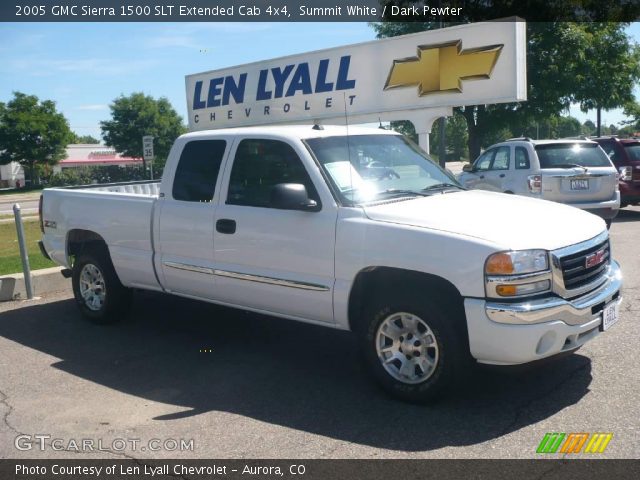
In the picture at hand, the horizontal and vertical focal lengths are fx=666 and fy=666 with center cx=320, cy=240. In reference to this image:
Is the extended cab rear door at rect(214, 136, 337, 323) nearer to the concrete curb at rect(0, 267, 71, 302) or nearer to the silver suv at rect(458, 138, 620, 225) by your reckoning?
the concrete curb at rect(0, 267, 71, 302)

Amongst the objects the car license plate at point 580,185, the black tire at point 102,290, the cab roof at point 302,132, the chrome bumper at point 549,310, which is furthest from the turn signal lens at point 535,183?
the black tire at point 102,290

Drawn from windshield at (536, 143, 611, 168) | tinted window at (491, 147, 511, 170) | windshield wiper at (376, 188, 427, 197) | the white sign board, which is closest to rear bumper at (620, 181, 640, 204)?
windshield at (536, 143, 611, 168)

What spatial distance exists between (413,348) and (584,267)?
128 centimetres

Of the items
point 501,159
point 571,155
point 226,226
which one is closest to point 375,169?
point 226,226

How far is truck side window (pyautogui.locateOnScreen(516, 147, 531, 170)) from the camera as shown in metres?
12.1

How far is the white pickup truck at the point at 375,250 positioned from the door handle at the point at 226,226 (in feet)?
0.08

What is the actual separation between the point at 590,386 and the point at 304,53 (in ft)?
32.8

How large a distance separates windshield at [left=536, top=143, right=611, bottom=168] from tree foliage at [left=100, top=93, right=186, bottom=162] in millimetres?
52937

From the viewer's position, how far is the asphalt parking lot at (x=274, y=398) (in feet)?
13.4

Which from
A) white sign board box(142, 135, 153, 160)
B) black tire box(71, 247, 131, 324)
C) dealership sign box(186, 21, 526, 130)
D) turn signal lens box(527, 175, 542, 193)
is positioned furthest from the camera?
white sign board box(142, 135, 153, 160)

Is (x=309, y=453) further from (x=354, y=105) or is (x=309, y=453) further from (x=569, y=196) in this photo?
(x=354, y=105)

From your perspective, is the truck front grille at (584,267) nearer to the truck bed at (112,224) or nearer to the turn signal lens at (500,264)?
the turn signal lens at (500,264)

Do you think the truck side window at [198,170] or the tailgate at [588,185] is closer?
the truck side window at [198,170]
